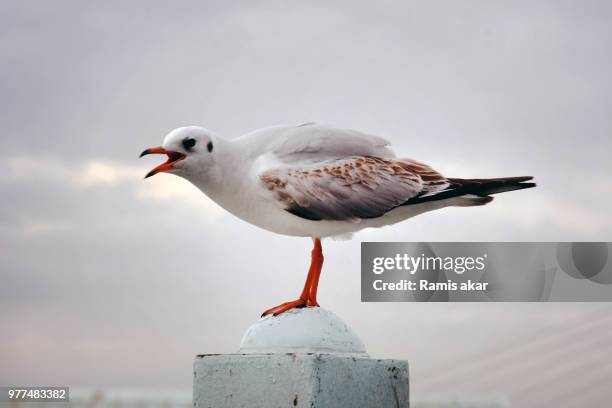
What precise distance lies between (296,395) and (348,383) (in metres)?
0.42

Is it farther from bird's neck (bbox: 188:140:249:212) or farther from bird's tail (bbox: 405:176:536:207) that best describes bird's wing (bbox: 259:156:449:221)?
bird's neck (bbox: 188:140:249:212)

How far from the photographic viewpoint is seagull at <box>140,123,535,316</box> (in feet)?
23.1

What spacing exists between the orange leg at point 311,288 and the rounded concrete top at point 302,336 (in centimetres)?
19

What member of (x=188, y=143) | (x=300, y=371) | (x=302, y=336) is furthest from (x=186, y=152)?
(x=300, y=371)

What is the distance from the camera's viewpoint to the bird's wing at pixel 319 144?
7.43 m

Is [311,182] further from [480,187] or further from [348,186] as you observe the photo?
[480,187]

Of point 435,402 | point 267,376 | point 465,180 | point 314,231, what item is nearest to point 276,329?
point 267,376

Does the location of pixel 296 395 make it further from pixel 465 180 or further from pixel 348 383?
pixel 465 180

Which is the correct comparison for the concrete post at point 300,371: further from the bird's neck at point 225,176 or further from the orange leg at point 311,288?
the bird's neck at point 225,176

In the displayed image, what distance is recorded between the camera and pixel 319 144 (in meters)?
7.51

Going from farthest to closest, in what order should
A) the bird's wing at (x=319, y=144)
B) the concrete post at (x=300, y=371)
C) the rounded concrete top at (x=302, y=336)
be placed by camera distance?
1. the bird's wing at (x=319, y=144)
2. the rounded concrete top at (x=302, y=336)
3. the concrete post at (x=300, y=371)

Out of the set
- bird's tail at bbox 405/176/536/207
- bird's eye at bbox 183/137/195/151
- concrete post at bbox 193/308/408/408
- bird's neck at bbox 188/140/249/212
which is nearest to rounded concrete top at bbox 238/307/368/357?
concrete post at bbox 193/308/408/408

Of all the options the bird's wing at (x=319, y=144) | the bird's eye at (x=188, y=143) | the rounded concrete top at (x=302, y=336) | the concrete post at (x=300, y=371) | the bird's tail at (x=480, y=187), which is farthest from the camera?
the bird's tail at (x=480, y=187)

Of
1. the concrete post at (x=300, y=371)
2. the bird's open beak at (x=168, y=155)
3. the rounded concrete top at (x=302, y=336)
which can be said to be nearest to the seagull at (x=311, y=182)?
the bird's open beak at (x=168, y=155)
